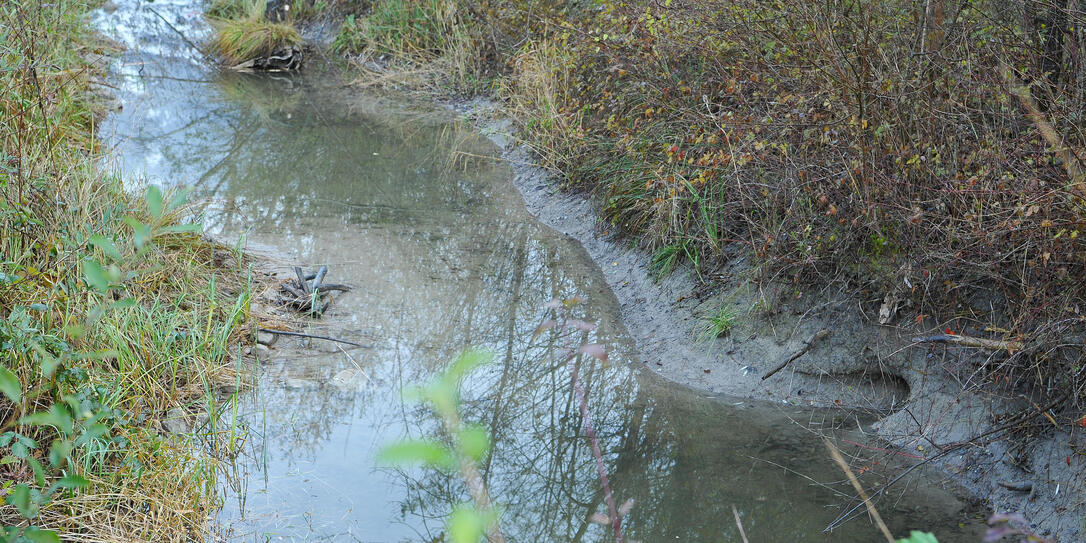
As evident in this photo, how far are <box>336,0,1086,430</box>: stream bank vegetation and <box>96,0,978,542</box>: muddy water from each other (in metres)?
0.70

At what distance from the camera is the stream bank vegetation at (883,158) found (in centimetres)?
312

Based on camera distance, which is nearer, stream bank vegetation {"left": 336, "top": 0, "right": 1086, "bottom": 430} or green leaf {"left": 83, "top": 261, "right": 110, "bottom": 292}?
green leaf {"left": 83, "top": 261, "right": 110, "bottom": 292}

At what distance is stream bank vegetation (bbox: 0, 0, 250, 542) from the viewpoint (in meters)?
2.60

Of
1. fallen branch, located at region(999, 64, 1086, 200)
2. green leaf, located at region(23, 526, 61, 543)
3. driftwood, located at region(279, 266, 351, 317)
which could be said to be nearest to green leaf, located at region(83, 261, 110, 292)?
green leaf, located at region(23, 526, 61, 543)

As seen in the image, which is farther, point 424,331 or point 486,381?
point 424,331

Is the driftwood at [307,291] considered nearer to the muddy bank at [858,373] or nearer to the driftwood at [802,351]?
the muddy bank at [858,373]

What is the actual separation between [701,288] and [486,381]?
145 cm

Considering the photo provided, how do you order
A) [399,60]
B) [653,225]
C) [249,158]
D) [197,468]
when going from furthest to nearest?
1. [399,60]
2. [249,158]
3. [653,225]
4. [197,468]

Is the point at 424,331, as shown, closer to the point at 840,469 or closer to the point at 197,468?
the point at 197,468

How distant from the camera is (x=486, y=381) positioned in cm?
405

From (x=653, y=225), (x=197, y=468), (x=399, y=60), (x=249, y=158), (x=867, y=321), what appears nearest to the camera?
(x=197, y=468)

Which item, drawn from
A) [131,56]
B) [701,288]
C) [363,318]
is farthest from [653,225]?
[131,56]

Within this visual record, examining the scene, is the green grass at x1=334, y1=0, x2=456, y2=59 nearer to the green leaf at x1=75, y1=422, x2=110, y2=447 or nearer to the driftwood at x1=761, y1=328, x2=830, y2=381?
the driftwood at x1=761, y1=328, x2=830, y2=381

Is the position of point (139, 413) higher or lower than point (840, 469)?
higher
